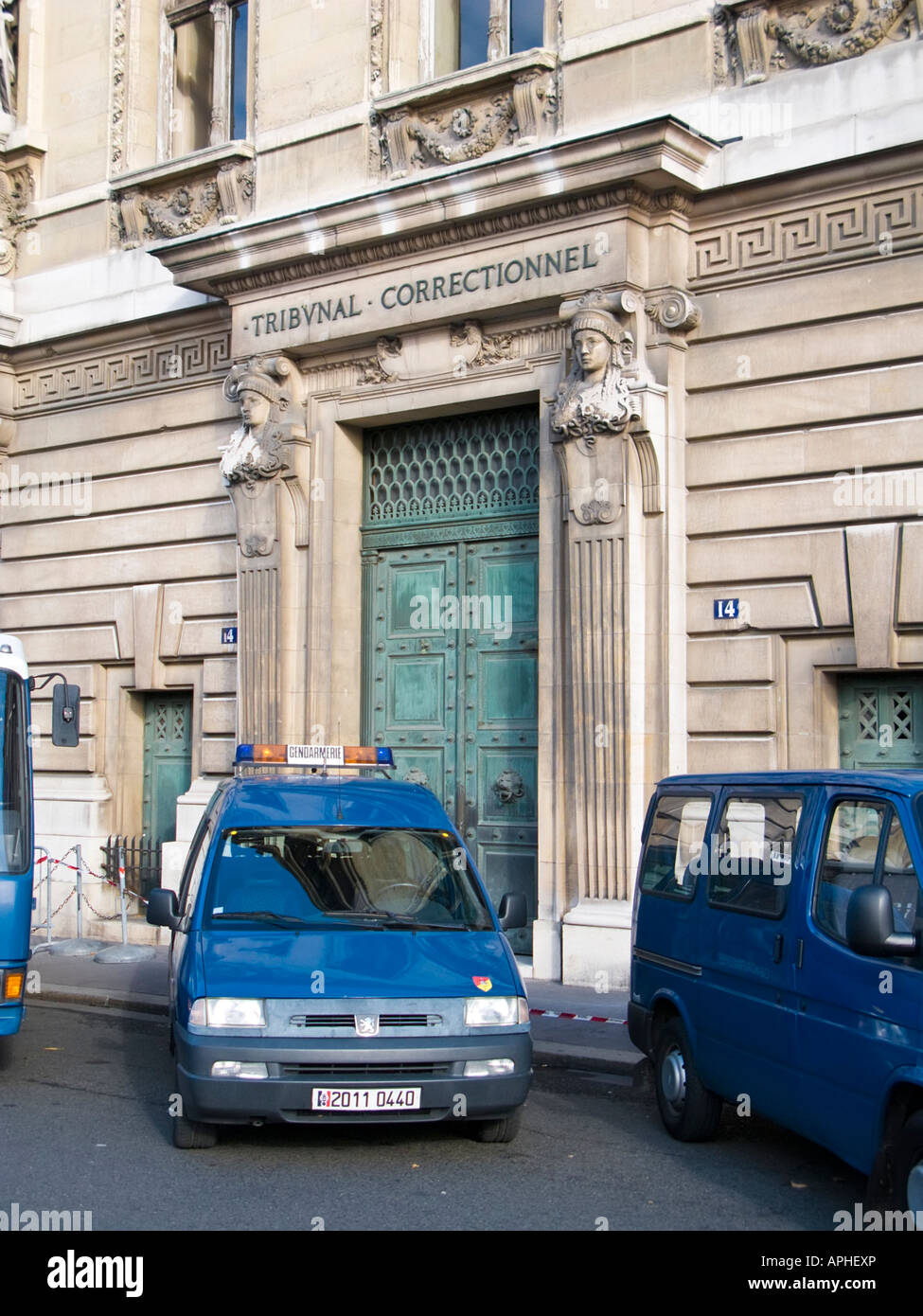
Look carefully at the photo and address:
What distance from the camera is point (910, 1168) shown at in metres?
5.85

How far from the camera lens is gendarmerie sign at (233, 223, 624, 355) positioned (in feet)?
43.2

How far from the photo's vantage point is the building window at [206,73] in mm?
17125

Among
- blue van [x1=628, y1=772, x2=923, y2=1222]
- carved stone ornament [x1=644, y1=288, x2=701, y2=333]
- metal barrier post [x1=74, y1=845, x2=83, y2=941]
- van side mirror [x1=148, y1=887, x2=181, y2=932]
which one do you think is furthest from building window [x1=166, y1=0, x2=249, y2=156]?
blue van [x1=628, y1=772, x2=923, y2=1222]

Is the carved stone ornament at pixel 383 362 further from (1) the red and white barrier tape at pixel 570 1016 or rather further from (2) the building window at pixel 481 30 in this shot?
(1) the red and white barrier tape at pixel 570 1016

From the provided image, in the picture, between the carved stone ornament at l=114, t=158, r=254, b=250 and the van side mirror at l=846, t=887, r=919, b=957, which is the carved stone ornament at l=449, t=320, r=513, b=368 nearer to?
the carved stone ornament at l=114, t=158, r=254, b=250

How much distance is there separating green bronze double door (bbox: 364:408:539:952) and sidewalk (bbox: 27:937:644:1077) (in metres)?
1.94

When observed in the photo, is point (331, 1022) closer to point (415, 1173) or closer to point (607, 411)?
point (415, 1173)

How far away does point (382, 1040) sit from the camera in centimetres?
736

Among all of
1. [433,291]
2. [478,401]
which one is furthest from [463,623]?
[433,291]

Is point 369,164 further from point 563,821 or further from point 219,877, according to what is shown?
point 219,877

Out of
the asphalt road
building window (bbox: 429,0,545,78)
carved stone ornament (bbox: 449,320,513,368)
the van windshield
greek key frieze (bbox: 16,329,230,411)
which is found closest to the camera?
the asphalt road

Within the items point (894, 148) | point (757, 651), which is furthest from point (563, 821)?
point (894, 148)

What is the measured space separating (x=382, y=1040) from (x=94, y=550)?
11613mm

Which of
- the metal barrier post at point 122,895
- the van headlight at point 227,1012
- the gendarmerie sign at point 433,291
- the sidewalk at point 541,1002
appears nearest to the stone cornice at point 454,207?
the gendarmerie sign at point 433,291
